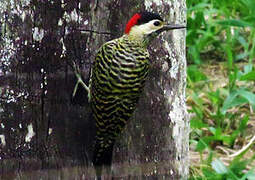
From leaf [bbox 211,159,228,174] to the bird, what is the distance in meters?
1.21

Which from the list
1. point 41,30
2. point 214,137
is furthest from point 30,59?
point 214,137

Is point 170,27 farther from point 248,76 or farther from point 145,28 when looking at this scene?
point 248,76

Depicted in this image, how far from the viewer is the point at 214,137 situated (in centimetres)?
530

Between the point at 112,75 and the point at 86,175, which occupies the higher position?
the point at 112,75

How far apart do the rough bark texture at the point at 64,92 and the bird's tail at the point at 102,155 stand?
5 centimetres

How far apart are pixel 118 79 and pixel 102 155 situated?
1.36 ft

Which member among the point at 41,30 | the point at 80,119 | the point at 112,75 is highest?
the point at 41,30

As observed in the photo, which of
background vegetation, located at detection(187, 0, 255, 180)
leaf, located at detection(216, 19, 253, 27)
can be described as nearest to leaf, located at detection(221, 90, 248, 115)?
background vegetation, located at detection(187, 0, 255, 180)

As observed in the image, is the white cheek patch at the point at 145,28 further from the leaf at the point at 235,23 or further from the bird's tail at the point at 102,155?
the leaf at the point at 235,23

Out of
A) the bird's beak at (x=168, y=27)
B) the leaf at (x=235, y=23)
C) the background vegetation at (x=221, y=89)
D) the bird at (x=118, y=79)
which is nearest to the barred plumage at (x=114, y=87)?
the bird at (x=118, y=79)

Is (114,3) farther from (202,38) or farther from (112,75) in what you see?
(202,38)

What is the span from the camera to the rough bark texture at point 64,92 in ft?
11.6

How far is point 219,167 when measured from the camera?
15.6 ft

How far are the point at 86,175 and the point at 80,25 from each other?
0.81 metres
